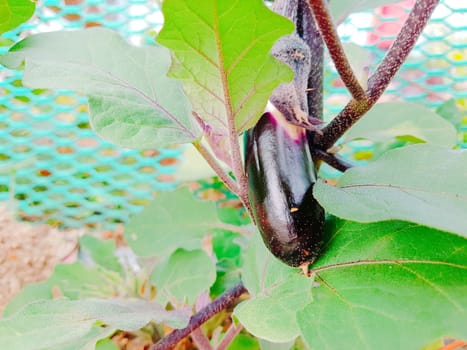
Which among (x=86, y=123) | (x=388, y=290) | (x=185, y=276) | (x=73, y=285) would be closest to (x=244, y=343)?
(x=185, y=276)

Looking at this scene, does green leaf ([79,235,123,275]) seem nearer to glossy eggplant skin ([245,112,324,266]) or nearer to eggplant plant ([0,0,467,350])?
eggplant plant ([0,0,467,350])

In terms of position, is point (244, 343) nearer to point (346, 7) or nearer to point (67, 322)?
point (67, 322)

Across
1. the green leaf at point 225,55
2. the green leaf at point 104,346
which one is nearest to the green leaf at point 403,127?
the green leaf at point 225,55

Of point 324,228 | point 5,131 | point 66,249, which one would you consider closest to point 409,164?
point 324,228

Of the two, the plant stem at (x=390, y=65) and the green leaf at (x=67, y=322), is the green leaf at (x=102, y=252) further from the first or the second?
the plant stem at (x=390, y=65)

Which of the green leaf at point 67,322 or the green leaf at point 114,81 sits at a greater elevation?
the green leaf at point 114,81
